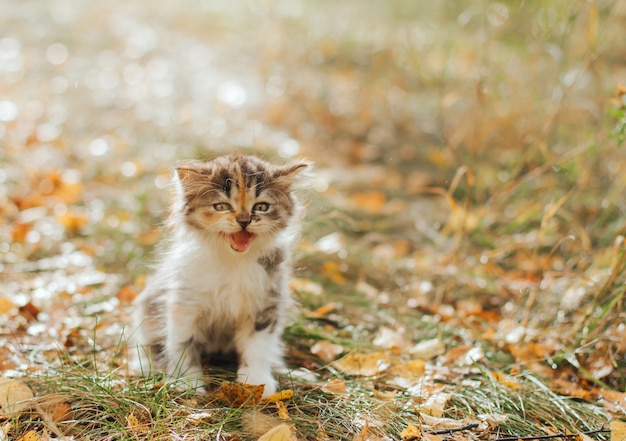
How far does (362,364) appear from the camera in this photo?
2.83 metres

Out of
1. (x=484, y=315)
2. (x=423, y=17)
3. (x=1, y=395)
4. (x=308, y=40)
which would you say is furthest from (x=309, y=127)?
(x=1, y=395)

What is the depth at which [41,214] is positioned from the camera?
436cm

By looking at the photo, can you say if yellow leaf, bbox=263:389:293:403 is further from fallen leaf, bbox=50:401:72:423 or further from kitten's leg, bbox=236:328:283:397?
fallen leaf, bbox=50:401:72:423

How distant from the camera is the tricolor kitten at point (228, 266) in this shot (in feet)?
7.89

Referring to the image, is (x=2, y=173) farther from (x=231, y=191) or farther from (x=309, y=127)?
(x=231, y=191)

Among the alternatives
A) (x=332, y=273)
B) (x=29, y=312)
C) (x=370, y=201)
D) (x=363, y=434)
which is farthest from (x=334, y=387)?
(x=370, y=201)

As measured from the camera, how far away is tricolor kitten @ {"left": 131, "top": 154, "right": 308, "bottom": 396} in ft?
7.89

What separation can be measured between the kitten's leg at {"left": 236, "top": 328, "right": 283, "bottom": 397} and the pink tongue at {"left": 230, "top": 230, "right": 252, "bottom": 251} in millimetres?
435

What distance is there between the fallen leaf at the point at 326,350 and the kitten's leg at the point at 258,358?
1.10 ft

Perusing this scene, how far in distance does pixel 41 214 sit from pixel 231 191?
2.53m

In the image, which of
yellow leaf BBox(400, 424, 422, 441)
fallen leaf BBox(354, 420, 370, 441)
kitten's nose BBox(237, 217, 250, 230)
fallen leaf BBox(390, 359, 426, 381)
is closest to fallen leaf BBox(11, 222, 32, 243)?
kitten's nose BBox(237, 217, 250, 230)

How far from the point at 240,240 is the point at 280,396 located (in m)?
0.62

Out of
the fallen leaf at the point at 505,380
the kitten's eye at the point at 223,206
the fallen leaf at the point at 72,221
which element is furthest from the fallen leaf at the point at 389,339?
the fallen leaf at the point at 72,221

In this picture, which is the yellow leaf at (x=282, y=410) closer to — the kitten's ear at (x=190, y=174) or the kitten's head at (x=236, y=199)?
the kitten's head at (x=236, y=199)
